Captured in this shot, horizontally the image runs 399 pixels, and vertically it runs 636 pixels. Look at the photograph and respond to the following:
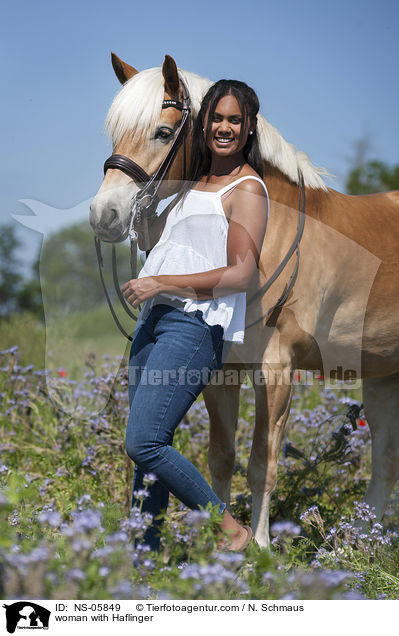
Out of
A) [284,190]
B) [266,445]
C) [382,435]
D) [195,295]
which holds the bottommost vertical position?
[266,445]

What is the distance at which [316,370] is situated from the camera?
300 cm

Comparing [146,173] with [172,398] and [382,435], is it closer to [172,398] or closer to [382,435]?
[172,398]

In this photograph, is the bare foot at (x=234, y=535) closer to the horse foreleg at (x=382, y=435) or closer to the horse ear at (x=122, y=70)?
the horse foreleg at (x=382, y=435)

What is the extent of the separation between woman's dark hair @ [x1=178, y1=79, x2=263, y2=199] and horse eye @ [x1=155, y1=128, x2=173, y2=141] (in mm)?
114

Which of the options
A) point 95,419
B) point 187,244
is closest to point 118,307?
point 187,244

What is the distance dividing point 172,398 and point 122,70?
1.45 meters

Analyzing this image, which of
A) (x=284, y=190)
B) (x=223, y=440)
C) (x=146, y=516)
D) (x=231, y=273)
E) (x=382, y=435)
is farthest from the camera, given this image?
(x=382, y=435)

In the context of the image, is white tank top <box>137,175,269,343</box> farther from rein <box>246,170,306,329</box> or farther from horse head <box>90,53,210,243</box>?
rein <box>246,170,306,329</box>

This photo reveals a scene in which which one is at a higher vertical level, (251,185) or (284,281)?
(251,185)

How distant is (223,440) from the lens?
2920mm
